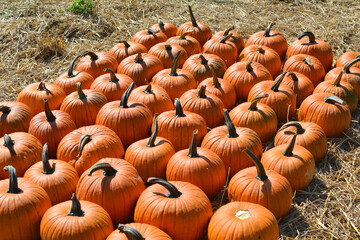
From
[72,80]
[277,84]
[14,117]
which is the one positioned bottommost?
[277,84]

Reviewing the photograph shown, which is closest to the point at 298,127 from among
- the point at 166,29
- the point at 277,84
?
the point at 277,84

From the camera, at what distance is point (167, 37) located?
28.1 ft

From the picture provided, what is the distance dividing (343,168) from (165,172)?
224 cm

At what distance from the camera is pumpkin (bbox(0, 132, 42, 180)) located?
4.90 metres

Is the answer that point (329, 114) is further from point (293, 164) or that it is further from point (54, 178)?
point (54, 178)

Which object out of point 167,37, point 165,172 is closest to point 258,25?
point 167,37

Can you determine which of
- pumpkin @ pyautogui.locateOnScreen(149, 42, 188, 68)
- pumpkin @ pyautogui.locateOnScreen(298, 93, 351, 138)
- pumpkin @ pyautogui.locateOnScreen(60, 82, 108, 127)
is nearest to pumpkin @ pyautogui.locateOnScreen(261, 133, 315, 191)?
pumpkin @ pyautogui.locateOnScreen(298, 93, 351, 138)

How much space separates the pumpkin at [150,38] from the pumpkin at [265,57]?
172 centimetres

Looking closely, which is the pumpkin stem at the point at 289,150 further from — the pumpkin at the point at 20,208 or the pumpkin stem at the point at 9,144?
the pumpkin stem at the point at 9,144

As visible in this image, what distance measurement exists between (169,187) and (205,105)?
2043 millimetres

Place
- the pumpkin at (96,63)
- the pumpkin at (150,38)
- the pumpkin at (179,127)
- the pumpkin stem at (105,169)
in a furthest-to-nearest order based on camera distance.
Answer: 1. the pumpkin at (150,38)
2. the pumpkin at (96,63)
3. the pumpkin at (179,127)
4. the pumpkin stem at (105,169)

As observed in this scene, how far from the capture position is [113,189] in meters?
4.36

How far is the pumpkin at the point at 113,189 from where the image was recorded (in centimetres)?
435

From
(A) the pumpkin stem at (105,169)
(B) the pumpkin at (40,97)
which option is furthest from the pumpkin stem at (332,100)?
(B) the pumpkin at (40,97)
